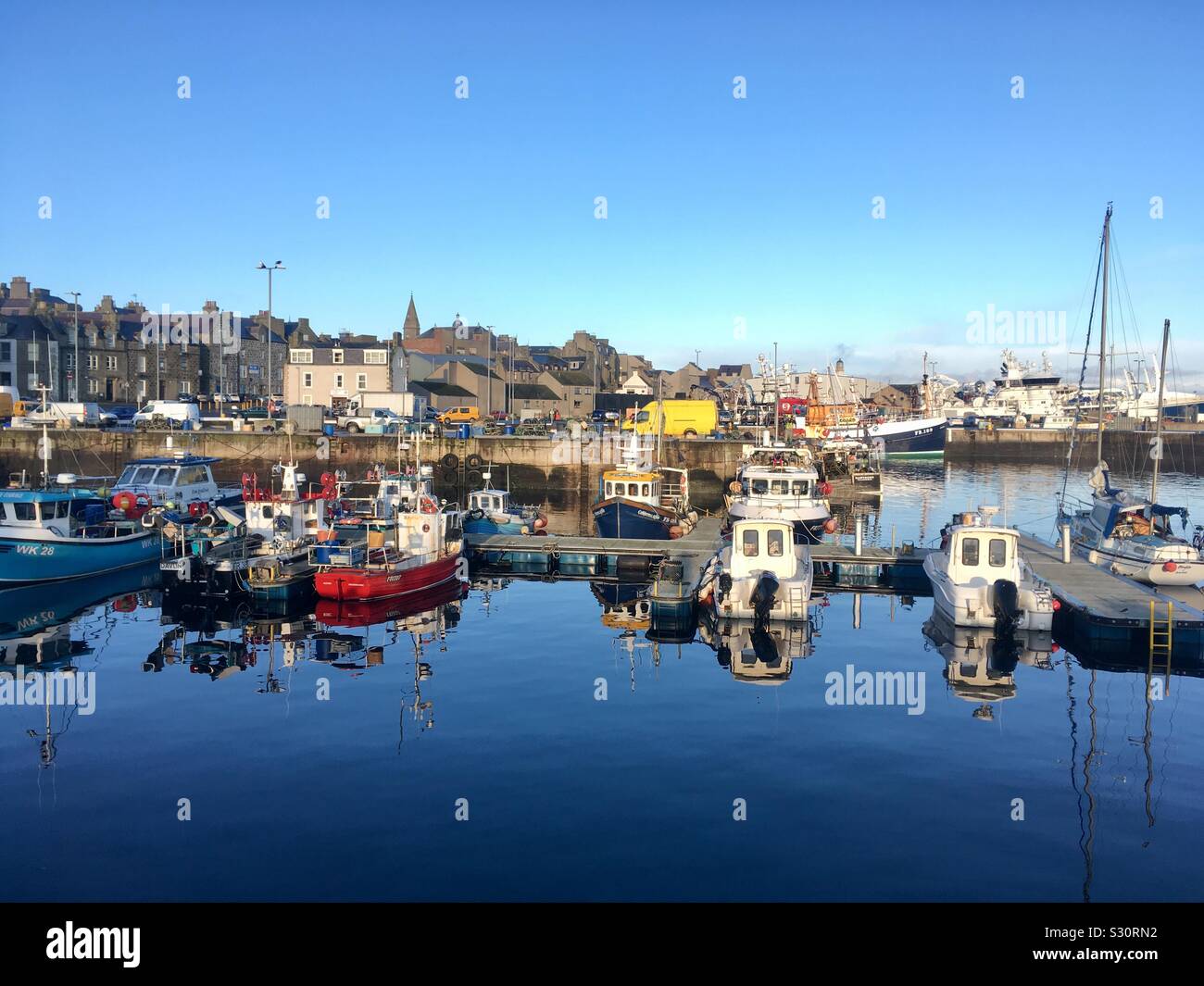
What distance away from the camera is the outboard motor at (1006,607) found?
1154 inches

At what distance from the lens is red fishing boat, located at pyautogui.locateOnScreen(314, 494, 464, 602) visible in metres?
33.5

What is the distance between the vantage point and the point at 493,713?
22406 mm

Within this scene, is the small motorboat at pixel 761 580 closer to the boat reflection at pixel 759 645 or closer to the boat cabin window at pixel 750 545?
the boat cabin window at pixel 750 545

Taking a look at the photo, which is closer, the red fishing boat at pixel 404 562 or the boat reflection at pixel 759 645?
the boat reflection at pixel 759 645

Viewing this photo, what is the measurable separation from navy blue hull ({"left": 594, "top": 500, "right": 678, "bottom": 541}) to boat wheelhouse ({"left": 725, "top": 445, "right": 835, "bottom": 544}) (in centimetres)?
448

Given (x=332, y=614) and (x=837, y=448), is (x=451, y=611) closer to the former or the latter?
(x=332, y=614)

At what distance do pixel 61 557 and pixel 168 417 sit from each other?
146 feet

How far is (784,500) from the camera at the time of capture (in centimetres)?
4941

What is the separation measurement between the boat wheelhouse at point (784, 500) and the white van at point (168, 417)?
4710cm

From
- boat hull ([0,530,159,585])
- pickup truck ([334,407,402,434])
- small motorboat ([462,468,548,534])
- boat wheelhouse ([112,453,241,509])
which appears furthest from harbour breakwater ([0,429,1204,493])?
boat hull ([0,530,159,585])

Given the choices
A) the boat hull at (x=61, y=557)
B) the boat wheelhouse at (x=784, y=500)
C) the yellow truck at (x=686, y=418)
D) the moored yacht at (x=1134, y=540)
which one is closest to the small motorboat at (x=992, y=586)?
the moored yacht at (x=1134, y=540)

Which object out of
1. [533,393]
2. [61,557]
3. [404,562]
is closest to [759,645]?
[404,562]

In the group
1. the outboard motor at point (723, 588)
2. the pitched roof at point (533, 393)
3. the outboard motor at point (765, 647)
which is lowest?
the outboard motor at point (765, 647)

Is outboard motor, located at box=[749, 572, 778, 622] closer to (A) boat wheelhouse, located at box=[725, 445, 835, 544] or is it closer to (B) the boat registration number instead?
(A) boat wheelhouse, located at box=[725, 445, 835, 544]
